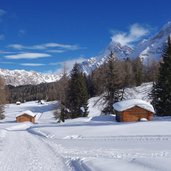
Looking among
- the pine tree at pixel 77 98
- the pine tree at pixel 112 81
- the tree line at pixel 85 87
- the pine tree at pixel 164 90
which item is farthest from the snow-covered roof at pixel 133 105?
the pine tree at pixel 77 98

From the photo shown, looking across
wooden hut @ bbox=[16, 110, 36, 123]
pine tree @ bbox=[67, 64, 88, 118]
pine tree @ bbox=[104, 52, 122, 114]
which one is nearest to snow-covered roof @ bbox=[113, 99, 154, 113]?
pine tree @ bbox=[104, 52, 122, 114]

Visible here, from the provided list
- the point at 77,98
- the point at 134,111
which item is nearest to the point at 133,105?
the point at 134,111

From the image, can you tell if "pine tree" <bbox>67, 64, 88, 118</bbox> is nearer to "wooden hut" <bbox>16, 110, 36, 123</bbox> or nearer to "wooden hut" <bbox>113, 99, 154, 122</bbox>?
"wooden hut" <bbox>113, 99, 154, 122</bbox>

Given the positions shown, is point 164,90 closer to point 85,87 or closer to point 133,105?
point 133,105

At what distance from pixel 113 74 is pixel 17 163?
135ft

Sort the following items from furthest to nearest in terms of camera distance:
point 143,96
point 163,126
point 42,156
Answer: point 143,96 → point 163,126 → point 42,156

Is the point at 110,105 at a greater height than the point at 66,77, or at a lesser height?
lesser

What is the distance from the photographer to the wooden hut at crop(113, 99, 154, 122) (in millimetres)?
47672

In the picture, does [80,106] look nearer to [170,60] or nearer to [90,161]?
[170,60]

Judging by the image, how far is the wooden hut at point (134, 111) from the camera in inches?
1877

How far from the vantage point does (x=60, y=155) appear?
1758cm

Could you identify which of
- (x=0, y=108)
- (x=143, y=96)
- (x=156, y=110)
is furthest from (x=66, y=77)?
(x=156, y=110)

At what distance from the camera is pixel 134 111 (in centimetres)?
4850

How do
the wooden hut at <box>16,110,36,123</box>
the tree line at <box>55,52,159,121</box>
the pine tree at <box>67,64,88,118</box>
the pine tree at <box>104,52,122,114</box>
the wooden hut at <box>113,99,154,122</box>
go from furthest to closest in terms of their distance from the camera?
the wooden hut at <box>16,110,36,123</box>
the pine tree at <box>67,64,88,118</box>
the tree line at <box>55,52,159,121</box>
the pine tree at <box>104,52,122,114</box>
the wooden hut at <box>113,99,154,122</box>
